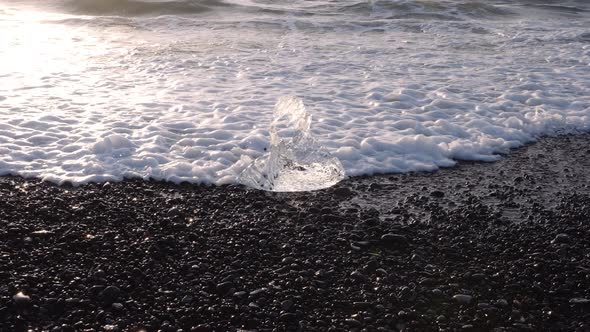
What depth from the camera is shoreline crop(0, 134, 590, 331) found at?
150 inches

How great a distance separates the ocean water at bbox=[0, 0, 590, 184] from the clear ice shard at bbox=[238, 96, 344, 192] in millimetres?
194

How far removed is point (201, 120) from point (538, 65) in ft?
21.6

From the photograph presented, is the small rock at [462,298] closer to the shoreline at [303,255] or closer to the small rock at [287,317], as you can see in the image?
the shoreline at [303,255]

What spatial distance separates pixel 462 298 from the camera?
3996 mm

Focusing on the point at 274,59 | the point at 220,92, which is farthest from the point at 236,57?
the point at 220,92

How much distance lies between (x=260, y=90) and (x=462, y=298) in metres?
5.55

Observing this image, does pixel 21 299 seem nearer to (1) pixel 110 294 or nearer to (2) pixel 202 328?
(1) pixel 110 294

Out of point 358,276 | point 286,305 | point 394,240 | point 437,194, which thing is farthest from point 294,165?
point 286,305

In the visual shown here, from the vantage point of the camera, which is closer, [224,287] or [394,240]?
[224,287]

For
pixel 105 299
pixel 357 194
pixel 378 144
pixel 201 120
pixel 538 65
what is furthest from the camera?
pixel 538 65

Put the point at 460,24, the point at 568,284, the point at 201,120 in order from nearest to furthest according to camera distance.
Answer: the point at 568,284 < the point at 201,120 < the point at 460,24

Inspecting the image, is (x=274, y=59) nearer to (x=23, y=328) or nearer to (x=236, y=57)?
(x=236, y=57)

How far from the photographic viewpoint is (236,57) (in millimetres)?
11289

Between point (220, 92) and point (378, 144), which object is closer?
point (378, 144)
